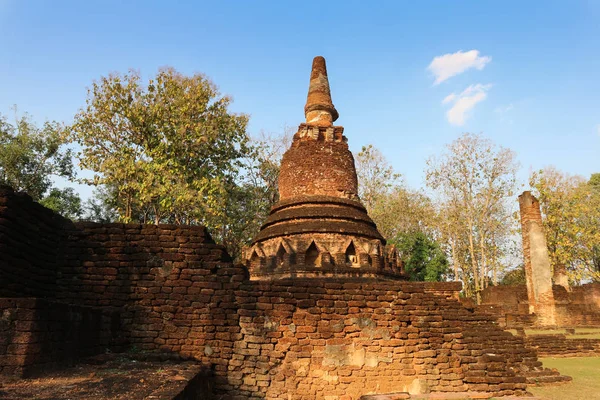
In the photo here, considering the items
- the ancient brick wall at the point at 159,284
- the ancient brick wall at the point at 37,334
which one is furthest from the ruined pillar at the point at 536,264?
the ancient brick wall at the point at 37,334

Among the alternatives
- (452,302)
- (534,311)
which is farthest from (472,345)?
(534,311)

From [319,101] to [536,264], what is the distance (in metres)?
12.0

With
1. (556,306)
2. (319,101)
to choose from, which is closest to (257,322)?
(319,101)

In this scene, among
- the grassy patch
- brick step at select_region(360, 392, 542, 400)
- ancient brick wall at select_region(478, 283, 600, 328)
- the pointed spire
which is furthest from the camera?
ancient brick wall at select_region(478, 283, 600, 328)

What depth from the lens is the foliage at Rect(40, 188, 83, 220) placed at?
2318cm

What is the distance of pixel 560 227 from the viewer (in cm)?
2692

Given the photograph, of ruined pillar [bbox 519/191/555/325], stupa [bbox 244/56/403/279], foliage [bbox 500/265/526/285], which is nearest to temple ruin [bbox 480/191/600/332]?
ruined pillar [bbox 519/191/555/325]

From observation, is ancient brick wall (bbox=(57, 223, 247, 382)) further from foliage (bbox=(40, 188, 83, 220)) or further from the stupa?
foliage (bbox=(40, 188, 83, 220))

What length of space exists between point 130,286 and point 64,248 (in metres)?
1.12

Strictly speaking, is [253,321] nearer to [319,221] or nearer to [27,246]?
[27,246]

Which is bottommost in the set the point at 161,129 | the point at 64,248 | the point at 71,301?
the point at 71,301

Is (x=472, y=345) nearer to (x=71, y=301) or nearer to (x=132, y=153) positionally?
(x=71, y=301)

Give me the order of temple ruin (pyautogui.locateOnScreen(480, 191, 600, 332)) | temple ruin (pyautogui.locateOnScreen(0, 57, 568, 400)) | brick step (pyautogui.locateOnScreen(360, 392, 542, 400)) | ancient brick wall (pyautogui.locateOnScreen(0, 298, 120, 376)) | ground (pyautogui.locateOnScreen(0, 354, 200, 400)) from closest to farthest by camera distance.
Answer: ground (pyautogui.locateOnScreen(0, 354, 200, 400)) → ancient brick wall (pyautogui.locateOnScreen(0, 298, 120, 376)) → brick step (pyautogui.locateOnScreen(360, 392, 542, 400)) → temple ruin (pyautogui.locateOnScreen(0, 57, 568, 400)) → temple ruin (pyautogui.locateOnScreen(480, 191, 600, 332))

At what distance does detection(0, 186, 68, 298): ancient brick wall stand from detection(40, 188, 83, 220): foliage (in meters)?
18.8
